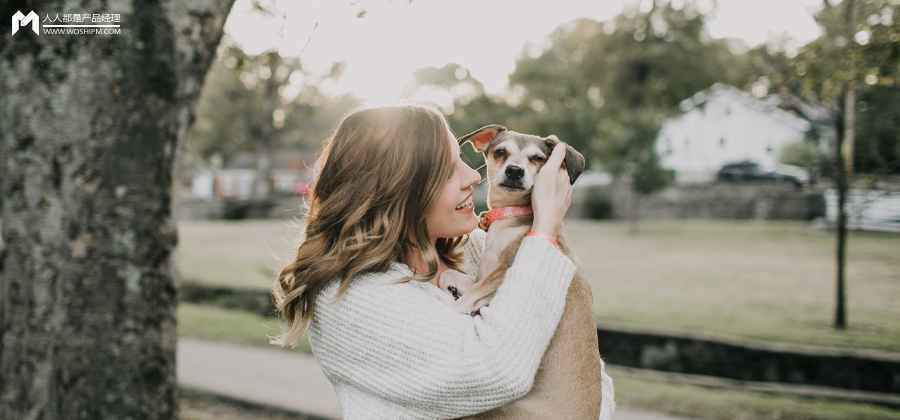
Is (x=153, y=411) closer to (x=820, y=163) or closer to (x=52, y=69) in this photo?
(x=52, y=69)

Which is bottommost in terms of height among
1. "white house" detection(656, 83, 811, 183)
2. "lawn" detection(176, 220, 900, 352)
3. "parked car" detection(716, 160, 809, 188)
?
"lawn" detection(176, 220, 900, 352)

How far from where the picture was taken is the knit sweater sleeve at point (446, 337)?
78.8 inches

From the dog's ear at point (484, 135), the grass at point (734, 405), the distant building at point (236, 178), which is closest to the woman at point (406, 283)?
the dog's ear at point (484, 135)

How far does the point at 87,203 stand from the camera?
352 cm

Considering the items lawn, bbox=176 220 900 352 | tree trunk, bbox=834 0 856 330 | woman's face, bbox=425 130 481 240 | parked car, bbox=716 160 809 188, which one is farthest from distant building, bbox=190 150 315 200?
woman's face, bbox=425 130 481 240

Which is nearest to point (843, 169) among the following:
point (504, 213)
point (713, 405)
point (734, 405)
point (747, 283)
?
point (747, 283)

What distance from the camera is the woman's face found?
2.30 meters

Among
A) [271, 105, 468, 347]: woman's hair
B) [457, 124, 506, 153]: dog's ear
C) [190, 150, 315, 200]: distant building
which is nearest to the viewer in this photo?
[271, 105, 468, 347]: woman's hair

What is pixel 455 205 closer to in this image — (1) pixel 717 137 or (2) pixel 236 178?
(1) pixel 717 137

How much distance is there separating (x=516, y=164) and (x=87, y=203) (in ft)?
6.58

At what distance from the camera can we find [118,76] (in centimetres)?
353

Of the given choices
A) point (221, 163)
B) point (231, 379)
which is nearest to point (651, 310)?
point (231, 379)

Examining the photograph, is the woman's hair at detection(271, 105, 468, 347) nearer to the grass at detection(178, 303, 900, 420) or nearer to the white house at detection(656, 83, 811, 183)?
the grass at detection(178, 303, 900, 420)

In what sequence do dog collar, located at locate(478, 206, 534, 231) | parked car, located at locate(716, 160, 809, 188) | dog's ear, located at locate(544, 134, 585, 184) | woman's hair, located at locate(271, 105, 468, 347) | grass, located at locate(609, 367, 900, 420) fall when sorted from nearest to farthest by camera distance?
woman's hair, located at locate(271, 105, 468, 347), dog's ear, located at locate(544, 134, 585, 184), dog collar, located at locate(478, 206, 534, 231), grass, located at locate(609, 367, 900, 420), parked car, located at locate(716, 160, 809, 188)
